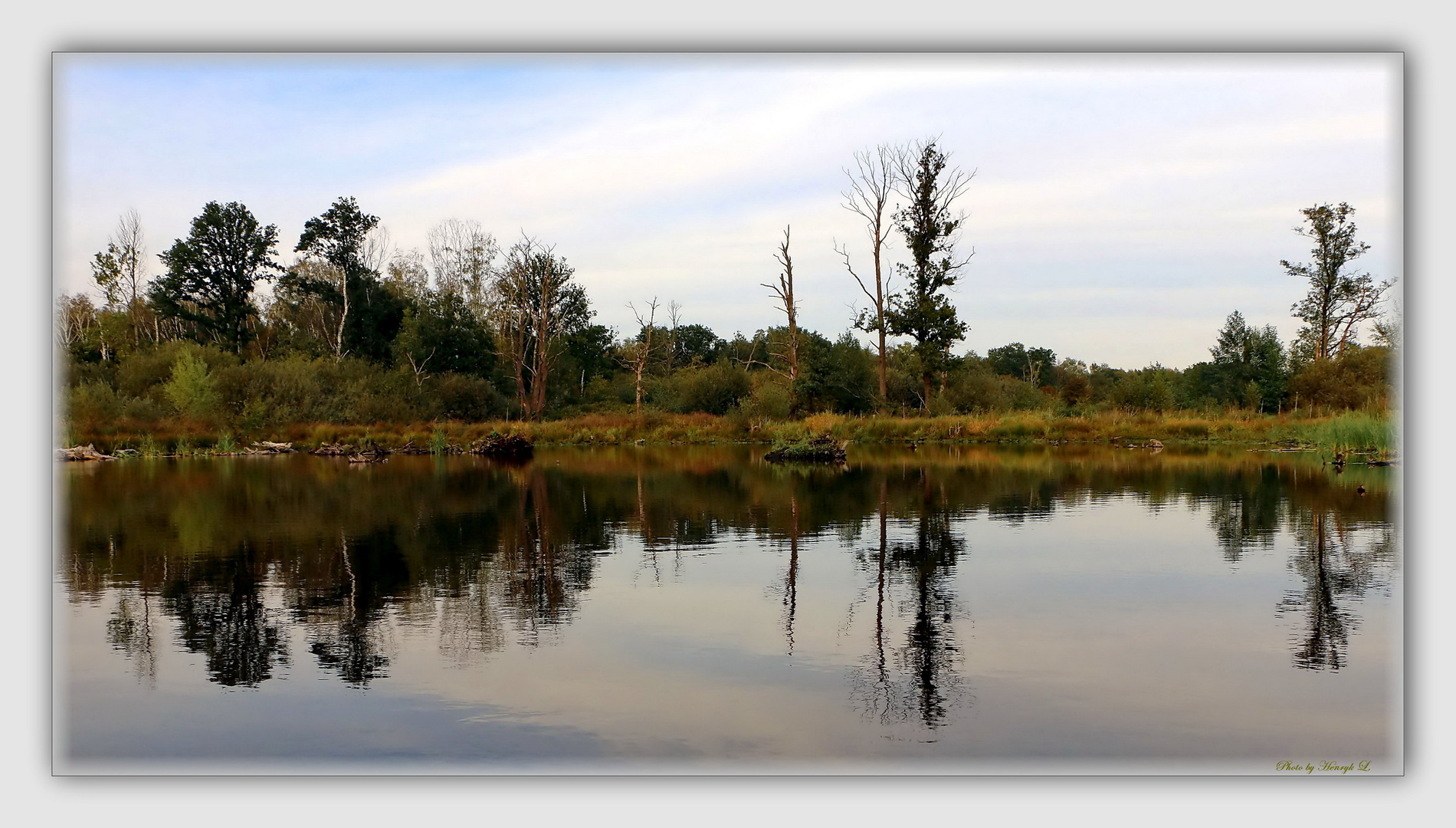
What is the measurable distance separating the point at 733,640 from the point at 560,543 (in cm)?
552

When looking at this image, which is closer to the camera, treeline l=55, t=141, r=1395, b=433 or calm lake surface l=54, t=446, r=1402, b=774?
calm lake surface l=54, t=446, r=1402, b=774

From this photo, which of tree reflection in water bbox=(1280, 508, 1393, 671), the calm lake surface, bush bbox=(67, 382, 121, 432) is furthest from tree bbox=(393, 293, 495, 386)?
tree reflection in water bbox=(1280, 508, 1393, 671)

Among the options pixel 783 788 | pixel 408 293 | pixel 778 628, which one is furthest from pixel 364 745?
pixel 408 293

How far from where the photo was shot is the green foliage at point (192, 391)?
123 feet

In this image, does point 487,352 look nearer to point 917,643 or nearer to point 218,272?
point 218,272

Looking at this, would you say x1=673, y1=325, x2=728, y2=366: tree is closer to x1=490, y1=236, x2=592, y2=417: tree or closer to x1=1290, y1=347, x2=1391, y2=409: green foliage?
x1=490, y1=236, x2=592, y2=417: tree

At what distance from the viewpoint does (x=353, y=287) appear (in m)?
51.1

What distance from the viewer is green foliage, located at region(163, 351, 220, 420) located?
123 feet

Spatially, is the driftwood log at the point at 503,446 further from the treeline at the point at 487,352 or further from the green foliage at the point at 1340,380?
the green foliage at the point at 1340,380

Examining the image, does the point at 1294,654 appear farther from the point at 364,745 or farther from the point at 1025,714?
the point at 364,745

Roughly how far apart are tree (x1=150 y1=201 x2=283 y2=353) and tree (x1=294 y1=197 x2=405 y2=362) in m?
2.32

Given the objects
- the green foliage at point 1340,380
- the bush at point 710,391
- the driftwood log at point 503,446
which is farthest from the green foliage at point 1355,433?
the bush at point 710,391

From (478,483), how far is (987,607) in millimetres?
15379

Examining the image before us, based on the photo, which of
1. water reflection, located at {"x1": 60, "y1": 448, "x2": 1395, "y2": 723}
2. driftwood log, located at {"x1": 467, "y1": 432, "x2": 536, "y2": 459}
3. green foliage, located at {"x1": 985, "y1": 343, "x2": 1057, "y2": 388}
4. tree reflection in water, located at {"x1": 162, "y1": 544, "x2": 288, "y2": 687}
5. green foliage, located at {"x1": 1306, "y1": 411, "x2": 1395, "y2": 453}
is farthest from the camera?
green foliage, located at {"x1": 985, "y1": 343, "x2": 1057, "y2": 388}
